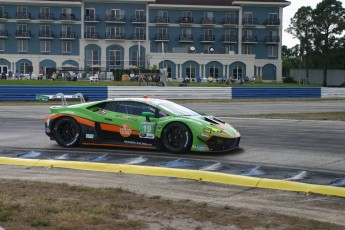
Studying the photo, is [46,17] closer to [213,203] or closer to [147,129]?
[147,129]

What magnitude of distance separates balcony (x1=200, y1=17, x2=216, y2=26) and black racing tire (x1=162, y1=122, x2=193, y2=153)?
220 feet

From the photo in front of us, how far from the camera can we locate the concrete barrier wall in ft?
103

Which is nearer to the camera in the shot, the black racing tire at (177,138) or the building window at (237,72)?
the black racing tire at (177,138)

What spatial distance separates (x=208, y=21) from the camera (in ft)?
251

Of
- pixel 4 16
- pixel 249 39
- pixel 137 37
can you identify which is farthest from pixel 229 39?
pixel 4 16

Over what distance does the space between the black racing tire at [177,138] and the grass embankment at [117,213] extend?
3842 mm

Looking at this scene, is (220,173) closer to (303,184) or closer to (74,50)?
(303,184)

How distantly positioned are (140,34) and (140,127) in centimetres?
6542

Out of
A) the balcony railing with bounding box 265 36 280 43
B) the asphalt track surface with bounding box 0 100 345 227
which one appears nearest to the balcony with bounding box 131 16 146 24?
the balcony railing with bounding box 265 36 280 43

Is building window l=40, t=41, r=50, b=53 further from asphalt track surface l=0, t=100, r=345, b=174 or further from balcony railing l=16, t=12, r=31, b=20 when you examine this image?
asphalt track surface l=0, t=100, r=345, b=174

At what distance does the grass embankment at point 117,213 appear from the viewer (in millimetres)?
5574

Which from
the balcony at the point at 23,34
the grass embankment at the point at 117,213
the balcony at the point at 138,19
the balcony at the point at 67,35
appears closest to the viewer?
the grass embankment at the point at 117,213

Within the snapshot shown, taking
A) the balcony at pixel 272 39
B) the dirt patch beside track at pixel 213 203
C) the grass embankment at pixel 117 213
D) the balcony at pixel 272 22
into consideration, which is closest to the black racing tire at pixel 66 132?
the dirt patch beside track at pixel 213 203

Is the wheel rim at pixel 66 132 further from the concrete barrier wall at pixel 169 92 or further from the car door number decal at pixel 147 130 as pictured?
the concrete barrier wall at pixel 169 92
